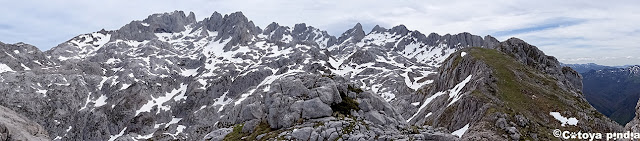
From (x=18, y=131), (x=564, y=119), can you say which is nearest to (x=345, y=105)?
(x=564, y=119)

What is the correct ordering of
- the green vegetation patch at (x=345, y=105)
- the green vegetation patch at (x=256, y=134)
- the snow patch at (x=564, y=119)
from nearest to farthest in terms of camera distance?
the green vegetation patch at (x=256, y=134), the green vegetation patch at (x=345, y=105), the snow patch at (x=564, y=119)

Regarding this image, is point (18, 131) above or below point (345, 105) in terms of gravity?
below

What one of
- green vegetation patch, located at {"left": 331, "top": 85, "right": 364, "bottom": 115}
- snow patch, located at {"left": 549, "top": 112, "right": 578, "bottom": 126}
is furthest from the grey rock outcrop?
snow patch, located at {"left": 549, "top": 112, "right": 578, "bottom": 126}

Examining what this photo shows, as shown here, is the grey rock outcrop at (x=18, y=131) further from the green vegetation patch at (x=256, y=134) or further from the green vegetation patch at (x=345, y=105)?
the green vegetation patch at (x=345, y=105)

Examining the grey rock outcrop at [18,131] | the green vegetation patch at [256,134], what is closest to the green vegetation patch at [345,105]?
the green vegetation patch at [256,134]

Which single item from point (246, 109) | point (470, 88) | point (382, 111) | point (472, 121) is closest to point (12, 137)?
point (246, 109)

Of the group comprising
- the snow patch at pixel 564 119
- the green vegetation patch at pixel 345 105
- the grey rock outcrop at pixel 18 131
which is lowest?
the snow patch at pixel 564 119

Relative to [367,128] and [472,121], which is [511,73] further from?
[367,128]

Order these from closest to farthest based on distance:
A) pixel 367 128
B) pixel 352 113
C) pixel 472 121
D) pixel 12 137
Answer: pixel 367 128, pixel 352 113, pixel 472 121, pixel 12 137

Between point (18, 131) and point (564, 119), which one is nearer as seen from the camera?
point (564, 119)

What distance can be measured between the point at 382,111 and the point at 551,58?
106 m

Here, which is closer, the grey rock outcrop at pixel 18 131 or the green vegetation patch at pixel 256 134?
the green vegetation patch at pixel 256 134

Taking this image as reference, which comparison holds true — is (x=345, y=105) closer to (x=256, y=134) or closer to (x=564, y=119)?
(x=256, y=134)

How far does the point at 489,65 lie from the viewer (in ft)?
305
